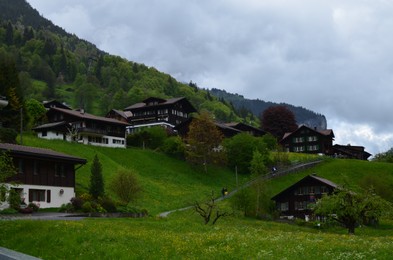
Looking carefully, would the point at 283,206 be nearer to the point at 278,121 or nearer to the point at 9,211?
the point at 9,211

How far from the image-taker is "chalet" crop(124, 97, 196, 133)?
13450cm

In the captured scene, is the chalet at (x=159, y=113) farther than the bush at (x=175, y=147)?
Yes

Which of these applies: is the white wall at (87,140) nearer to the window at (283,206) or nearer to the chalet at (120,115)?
the chalet at (120,115)

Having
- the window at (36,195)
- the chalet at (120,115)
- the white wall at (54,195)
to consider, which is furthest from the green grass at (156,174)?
the chalet at (120,115)

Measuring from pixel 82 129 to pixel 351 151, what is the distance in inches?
3548

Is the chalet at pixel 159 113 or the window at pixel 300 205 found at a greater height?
the chalet at pixel 159 113

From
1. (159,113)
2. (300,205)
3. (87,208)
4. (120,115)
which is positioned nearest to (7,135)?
(87,208)

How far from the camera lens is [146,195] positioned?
70688 millimetres

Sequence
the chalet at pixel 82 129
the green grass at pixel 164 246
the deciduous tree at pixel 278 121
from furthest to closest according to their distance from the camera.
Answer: the deciduous tree at pixel 278 121
the chalet at pixel 82 129
the green grass at pixel 164 246

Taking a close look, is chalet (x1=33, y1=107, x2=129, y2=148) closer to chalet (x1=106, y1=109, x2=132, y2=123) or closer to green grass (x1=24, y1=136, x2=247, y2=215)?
green grass (x1=24, y1=136, x2=247, y2=215)

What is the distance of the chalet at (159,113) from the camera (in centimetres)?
13450

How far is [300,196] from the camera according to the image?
80.0 meters

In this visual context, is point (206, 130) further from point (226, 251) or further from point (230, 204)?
point (226, 251)

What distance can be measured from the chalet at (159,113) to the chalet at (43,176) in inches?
2946
